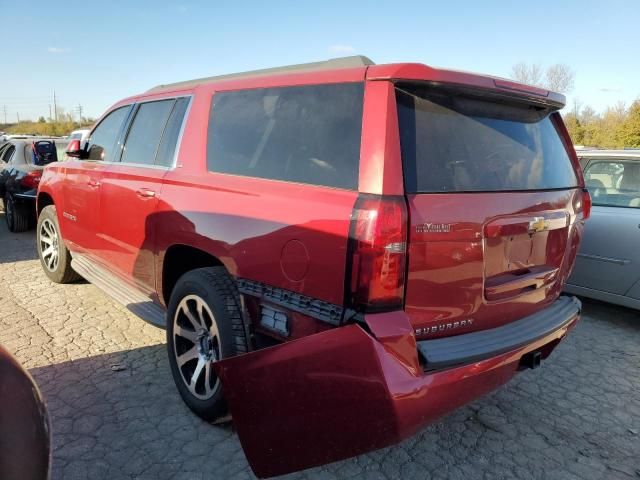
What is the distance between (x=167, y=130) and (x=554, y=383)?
3392 mm

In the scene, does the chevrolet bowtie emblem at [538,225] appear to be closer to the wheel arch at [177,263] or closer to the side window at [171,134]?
the wheel arch at [177,263]

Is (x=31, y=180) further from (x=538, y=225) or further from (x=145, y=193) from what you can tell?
(x=538, y=225)

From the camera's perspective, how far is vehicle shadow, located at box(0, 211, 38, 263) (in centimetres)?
663

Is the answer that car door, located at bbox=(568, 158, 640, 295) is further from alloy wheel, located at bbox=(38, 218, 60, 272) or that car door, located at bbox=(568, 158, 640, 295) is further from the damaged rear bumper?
alloy wheel, located at bbox=(38, 218, 60, 272)

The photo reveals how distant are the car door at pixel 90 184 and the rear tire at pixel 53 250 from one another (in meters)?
0.30

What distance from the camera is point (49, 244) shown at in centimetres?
542

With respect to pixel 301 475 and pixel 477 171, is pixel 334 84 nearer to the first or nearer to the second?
pixel 477 171

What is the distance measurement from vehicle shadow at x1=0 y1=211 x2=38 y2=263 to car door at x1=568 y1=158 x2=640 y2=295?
22.7 feet

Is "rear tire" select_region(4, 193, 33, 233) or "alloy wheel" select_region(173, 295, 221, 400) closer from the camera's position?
"alloy wheel" select_region(173, 295, 221, 400)

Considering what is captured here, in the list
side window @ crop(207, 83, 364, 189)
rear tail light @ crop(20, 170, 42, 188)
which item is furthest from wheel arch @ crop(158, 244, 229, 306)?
rear tail light @ crop(20, 170, 42, 188)

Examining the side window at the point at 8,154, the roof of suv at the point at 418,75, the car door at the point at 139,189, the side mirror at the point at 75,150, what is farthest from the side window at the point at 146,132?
the side window at the point at 8,154

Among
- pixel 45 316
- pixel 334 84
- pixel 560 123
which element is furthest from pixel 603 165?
pixel 45 316

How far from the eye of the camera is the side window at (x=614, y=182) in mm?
4727

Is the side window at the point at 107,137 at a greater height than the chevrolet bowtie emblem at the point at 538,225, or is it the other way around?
the side window at the point at 107,137
